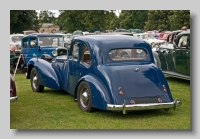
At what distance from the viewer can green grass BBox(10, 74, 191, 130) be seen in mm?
7031

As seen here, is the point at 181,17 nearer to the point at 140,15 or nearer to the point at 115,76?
the point at 140,15

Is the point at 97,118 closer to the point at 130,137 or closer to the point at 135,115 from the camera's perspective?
the point at 135,115

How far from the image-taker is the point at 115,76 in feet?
24.3

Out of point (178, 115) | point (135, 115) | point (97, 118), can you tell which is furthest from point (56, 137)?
point (178, 115)

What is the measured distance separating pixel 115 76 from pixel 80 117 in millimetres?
1051

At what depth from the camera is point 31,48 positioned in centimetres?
1580

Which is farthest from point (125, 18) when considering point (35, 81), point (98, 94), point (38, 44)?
point (38, 44)

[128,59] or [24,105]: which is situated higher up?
[128,59]

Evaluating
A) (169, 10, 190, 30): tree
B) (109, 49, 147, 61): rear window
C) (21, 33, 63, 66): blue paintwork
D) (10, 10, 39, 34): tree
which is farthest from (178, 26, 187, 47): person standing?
(21, 33, 63, 66): blue paintwork

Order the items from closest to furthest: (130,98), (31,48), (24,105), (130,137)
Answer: (130,137)
(130,98)
(24,105)
(31,48)

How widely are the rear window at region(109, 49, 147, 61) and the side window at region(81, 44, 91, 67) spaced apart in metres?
0.50

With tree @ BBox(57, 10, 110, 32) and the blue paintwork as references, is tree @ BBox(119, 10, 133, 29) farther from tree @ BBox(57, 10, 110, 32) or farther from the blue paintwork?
the blue paintwork

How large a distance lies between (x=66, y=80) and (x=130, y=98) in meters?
2.38

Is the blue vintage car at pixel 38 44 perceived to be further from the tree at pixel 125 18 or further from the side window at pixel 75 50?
the side window at pixel 75 50
